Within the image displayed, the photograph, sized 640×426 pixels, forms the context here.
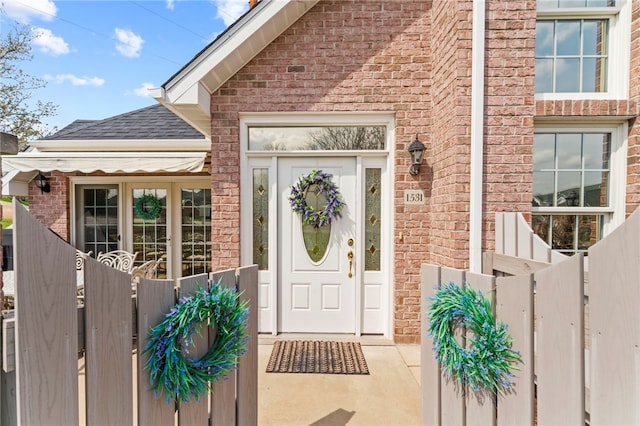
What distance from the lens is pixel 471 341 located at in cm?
165

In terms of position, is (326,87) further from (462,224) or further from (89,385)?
(89,385)

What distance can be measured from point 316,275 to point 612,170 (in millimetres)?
3302

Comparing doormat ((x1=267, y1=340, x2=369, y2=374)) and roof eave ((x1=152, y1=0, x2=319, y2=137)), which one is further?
roof eave ((x1=152, y1=0, x2=319, y2=137))

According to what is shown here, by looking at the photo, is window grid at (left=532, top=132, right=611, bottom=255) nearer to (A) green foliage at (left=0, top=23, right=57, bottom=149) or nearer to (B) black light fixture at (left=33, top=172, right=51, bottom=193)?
(B) black light fixture at (left=33, top=172, right=51, bottom=193)

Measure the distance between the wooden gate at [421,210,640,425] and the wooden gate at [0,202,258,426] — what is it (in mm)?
1503

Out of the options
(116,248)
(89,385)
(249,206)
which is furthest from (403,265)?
(116,248)

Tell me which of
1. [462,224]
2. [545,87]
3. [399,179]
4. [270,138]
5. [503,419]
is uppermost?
[545,87]

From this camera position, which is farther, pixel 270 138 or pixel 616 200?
pixel 270 138

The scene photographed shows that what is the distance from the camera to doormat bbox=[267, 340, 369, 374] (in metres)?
3.11

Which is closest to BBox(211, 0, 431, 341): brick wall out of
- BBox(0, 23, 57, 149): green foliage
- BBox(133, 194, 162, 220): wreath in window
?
BBox(133, 194, 162, 220): wreath in window

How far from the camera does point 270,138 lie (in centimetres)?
387

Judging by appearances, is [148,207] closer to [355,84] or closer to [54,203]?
[54,203]

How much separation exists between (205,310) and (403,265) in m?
2.75

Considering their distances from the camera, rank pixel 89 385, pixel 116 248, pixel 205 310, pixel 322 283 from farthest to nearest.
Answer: pixel 116 248, pixel 322 283, pixel 205 310, pixel 89 385
